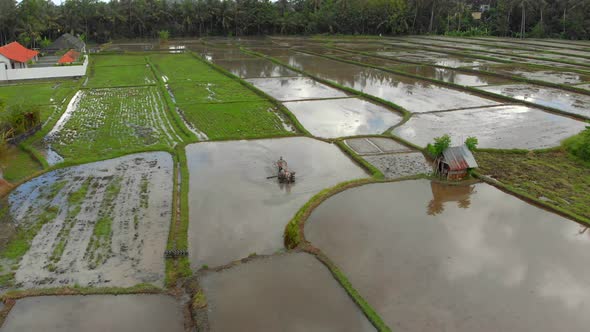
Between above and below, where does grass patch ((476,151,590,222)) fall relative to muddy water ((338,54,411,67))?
below

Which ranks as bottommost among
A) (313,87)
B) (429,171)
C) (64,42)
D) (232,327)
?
(232,327)

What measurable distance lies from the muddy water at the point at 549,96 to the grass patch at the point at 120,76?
2054 centimetres

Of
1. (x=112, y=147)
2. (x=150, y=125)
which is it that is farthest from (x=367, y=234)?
(x=150, y=125)

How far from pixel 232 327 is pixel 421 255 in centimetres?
421

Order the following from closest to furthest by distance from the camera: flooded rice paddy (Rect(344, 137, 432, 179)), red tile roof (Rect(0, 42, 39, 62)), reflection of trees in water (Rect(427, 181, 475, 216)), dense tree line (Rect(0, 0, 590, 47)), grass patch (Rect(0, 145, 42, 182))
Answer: reflection of trees in water (Rect(427, 181, 475, 216)) < grass patch (Rect(0, 145, 42, 182)) < flooded rice paddy (Rect(344, 137, 432, 179)) < red tile roof (Rect(0, 42, 39, 62)) < dense tree line (Rect(0, 0, 590, 47))

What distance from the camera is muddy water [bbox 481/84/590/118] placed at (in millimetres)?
20328

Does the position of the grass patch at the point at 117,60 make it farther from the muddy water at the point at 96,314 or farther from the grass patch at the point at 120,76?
the muddy water at the point at 96,314

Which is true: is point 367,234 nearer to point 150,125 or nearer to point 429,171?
point 429,171

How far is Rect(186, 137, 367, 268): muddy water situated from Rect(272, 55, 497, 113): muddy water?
8229 millimetres

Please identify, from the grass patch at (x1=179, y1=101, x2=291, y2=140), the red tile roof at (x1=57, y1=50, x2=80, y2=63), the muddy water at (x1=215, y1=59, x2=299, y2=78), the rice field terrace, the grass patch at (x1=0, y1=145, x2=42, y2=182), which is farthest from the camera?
the red tile roof at (x1=57, y1=50, x2=80, y2=63)

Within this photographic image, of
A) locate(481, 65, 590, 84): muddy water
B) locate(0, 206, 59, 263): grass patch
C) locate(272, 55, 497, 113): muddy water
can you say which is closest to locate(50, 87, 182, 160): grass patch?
locate(0, 206, 59, 263): grass patch

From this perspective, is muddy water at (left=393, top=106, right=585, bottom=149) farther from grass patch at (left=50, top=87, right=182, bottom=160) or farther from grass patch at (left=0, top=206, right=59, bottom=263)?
grass patch at (left=0, top=206, right=59, bottom=263)

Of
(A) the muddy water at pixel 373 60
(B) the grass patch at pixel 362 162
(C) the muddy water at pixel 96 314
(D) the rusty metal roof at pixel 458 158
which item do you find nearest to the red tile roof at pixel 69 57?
(A) the muddy water at pixel 373 60

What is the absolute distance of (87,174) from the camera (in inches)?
504
